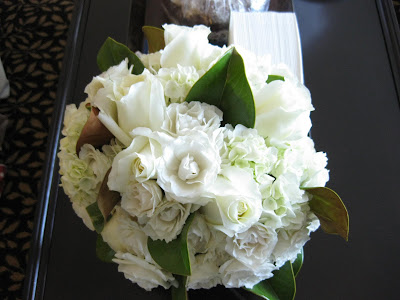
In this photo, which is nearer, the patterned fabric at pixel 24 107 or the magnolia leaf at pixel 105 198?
the magnolia leaf at pixel 105 198

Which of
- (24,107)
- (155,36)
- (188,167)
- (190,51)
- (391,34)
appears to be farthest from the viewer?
(24,107)

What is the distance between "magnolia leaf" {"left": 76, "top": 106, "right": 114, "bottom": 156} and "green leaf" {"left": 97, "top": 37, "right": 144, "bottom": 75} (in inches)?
3.4

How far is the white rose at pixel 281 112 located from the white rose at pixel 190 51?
73mm

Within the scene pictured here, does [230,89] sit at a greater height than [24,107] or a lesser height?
greater

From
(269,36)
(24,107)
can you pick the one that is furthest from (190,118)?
(24,107)

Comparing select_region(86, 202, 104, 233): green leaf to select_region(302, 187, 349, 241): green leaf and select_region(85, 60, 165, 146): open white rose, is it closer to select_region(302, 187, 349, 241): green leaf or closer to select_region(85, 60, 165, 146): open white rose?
select_region(85, 60, 165, 146): open white rose

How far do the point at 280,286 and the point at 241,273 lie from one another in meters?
0.07

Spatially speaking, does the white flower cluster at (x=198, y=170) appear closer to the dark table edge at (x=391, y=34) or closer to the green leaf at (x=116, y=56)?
the green leaf at (x=116, y=56)

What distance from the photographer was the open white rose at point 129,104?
0.41m

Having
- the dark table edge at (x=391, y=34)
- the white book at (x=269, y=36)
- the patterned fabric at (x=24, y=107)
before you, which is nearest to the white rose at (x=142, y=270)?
the white book at (x=269, y=36)

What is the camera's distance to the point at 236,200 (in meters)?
0.37

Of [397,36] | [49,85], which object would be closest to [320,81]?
[397,36]

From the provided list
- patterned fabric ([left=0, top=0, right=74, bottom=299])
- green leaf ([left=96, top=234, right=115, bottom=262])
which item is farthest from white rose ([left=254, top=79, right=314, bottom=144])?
patterned fabric ([left=0, top=0, right=74, bottom=299])

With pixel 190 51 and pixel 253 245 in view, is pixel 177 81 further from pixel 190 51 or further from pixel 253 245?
pixel 253 245
